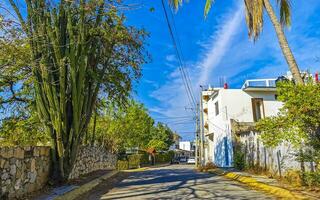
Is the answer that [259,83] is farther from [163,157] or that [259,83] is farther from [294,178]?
[163,157]

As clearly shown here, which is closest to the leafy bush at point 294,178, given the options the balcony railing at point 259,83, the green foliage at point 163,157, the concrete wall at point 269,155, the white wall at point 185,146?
the concrete wall at point 269,155

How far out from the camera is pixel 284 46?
1095 cm

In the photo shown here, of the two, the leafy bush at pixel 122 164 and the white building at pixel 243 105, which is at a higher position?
the white building at pixel 243 105

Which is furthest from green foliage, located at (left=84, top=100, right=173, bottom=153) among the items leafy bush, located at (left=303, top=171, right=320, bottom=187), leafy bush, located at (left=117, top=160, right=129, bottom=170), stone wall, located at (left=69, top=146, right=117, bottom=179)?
leafy bush, located at (left=303, top=171, right=320, bottom=187)

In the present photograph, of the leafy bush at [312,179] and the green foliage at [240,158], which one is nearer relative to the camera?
the leafy bush at [312,179]

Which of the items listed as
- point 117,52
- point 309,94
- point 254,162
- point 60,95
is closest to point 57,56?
point 60,95

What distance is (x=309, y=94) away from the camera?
29.8 ft

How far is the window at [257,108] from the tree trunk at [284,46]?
18749mm

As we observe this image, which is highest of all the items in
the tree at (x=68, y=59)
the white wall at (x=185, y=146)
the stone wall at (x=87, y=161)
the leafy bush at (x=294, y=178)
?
the white wall at (x=185, y=146)

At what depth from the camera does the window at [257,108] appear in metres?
29.6

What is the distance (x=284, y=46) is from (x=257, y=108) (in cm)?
1999

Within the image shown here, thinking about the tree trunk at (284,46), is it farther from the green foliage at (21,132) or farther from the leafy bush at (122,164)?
the leafy bush at (122,164)

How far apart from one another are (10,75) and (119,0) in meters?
6.06

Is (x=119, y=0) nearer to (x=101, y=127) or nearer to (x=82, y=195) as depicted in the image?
(x=82, y=195)
